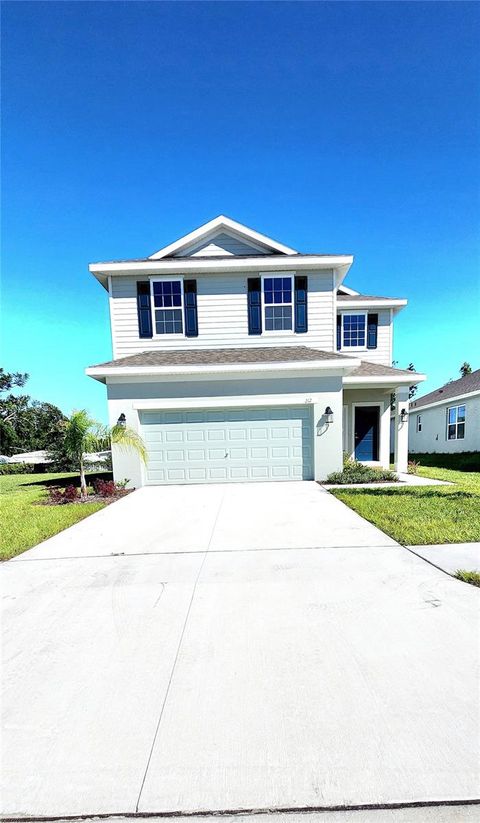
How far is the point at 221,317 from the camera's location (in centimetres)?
1179

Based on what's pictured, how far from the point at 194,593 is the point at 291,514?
3.32m

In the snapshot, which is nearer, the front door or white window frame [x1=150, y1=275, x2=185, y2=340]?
white window frame [x1=150, y1=275, x2=185, y2=340]

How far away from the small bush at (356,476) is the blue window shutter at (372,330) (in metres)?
5.99

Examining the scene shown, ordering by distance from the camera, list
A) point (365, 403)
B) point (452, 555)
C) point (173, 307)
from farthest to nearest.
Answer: point (365, 403)
point (173, 307)
point (452, 555)

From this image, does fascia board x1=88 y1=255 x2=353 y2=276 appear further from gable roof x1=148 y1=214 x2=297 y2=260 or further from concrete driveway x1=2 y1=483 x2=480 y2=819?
concrete driveway x1=2 y1=483 x2=480 y2=819

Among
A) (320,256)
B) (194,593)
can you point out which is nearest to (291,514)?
(194,593)

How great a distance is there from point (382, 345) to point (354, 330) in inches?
53.3

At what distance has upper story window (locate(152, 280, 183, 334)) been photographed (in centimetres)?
1159

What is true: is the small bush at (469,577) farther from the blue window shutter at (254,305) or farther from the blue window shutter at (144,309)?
the blue window shutter at (144,309)

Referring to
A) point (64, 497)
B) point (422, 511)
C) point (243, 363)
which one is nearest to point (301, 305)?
point (243, 363)

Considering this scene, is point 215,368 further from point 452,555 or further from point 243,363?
point 452,555

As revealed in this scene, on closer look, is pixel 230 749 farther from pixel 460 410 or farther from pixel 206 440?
pixel 460 410

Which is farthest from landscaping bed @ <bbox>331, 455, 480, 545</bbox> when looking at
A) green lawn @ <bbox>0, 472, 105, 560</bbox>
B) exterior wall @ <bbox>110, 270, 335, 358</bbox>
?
exterior wall @ <bbox>110, 270, 335, 358</bbox>

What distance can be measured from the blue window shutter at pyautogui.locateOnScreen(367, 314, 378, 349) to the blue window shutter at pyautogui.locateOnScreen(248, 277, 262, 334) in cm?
535
